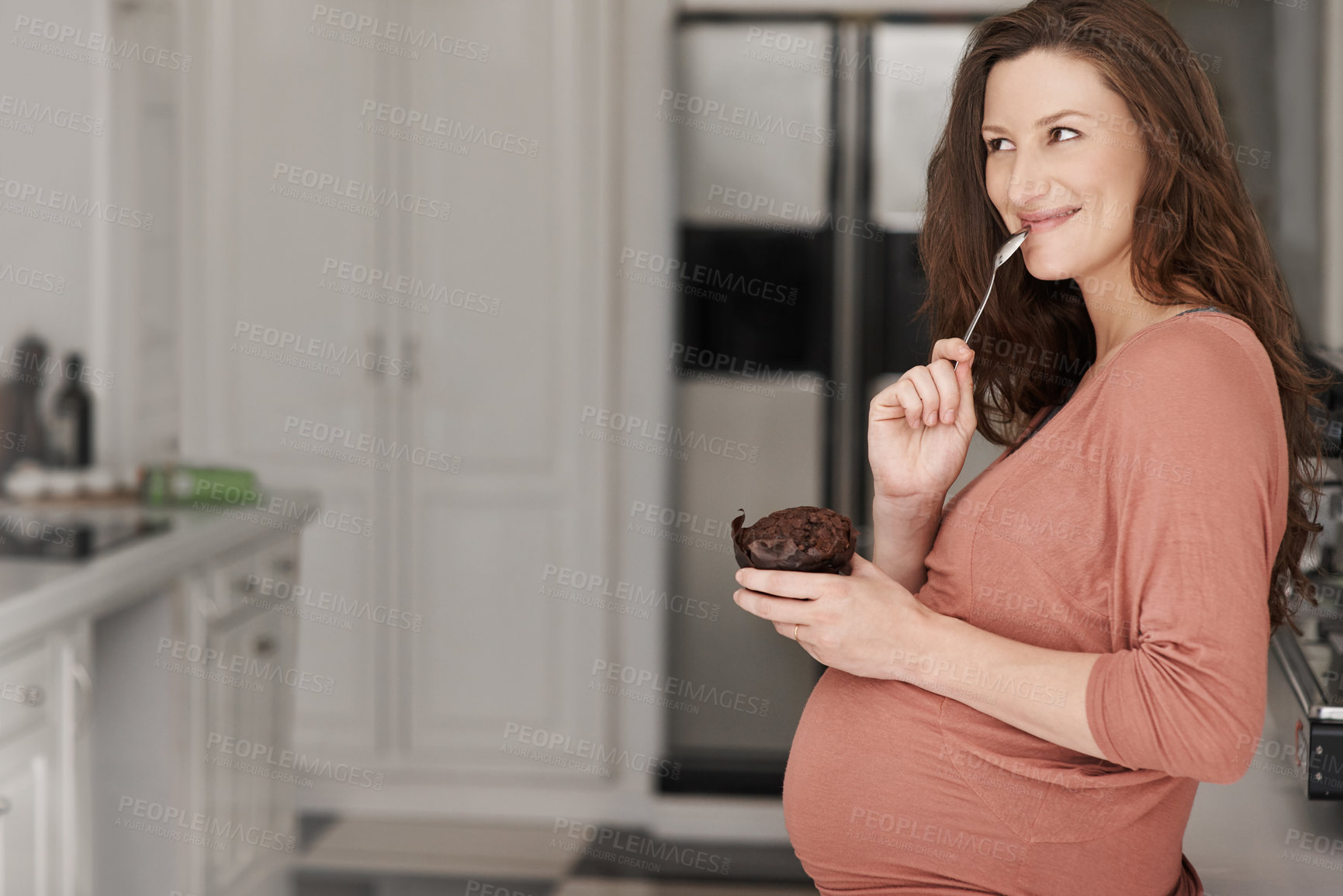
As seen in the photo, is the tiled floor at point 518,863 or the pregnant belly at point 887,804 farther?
the tiled floor at point 518,863

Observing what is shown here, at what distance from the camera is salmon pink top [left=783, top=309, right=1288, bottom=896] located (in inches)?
30.1

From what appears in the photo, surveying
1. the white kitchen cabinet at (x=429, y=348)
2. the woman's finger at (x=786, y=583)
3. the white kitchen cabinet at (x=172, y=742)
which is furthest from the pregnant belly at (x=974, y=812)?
the white kitchen cabinet at (x=429, y=348)

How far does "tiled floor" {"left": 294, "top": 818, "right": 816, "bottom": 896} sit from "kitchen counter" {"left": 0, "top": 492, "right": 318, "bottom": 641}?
91 cm

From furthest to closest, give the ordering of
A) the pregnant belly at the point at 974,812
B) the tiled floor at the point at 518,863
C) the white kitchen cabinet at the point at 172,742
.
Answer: the tiled floor at the point at 518,863 < the white kitchen cabinet at the point at 172,742 < the pregnant belly at the point at 974,812

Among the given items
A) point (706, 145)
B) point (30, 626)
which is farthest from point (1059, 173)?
point (706, 145)

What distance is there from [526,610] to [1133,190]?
2421mm

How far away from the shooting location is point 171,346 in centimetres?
287

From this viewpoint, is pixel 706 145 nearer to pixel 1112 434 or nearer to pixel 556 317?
pixel 556 317

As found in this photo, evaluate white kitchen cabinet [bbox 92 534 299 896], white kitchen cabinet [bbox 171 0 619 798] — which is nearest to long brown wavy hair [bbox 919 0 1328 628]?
white kitchen cabinet [bbox 92 534 299 896]

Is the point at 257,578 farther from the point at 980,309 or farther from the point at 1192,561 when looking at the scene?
the point at 1192,561

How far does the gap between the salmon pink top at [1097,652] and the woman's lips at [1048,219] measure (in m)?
0.14

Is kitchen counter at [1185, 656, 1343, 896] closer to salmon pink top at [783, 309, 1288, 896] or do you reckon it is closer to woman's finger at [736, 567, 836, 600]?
salmon pink top at [783, 309, 1288, 896]

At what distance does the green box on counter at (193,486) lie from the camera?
2.45 metres

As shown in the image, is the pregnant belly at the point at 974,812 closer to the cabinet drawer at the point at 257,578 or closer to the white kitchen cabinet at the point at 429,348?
the cabinet drawer at the point at 257,578
